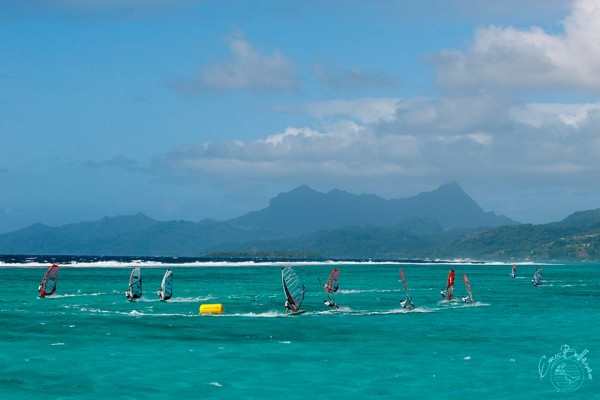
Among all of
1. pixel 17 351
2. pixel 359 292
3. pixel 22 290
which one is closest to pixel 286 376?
pixel 17 351

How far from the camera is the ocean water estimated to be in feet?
118

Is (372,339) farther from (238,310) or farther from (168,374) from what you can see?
(238,310)

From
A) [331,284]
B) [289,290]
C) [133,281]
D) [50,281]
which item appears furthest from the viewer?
[331,284]

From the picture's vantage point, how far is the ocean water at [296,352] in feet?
118

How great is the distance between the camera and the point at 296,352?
149ft

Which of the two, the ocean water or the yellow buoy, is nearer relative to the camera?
the ocean water

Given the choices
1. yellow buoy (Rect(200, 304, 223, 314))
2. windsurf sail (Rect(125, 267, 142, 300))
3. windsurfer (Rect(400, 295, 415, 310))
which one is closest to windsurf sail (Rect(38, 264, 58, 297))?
windsurf sail (Rect(125, 267, 142, 300))

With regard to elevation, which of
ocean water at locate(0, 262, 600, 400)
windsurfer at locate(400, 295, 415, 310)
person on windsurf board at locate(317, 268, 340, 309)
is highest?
person on windsurf board at locate(317, 268, 340, 309)

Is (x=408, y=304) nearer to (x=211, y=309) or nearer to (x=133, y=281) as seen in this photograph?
(x=211, y=309)

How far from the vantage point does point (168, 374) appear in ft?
128

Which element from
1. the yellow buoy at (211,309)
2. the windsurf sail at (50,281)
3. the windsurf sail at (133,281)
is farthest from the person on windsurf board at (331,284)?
the windsurf sail at (50,281)

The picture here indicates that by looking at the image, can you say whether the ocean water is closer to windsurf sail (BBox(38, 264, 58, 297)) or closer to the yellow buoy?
the yellow buoy

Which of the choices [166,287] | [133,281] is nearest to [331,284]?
[166,287]

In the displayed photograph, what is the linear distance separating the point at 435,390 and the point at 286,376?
279 inches
